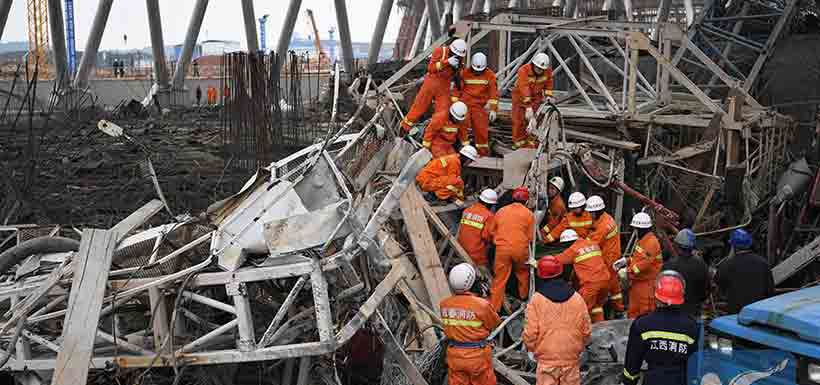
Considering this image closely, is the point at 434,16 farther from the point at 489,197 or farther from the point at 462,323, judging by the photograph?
the point at 462,323

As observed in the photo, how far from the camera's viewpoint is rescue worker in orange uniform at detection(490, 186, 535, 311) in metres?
9.76

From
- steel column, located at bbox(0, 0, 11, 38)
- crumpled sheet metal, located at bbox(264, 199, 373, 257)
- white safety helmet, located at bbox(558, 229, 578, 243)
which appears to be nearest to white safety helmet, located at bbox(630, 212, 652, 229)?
white safety helmet, located at bbox(558, 229, 578, 243)

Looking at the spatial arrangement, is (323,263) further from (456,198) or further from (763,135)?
(763,135)

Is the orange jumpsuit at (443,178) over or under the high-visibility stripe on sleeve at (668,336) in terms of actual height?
over

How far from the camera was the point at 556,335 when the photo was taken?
7594 mm

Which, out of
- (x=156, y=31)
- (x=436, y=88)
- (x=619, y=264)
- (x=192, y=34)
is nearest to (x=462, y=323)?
(x=619, y=264)

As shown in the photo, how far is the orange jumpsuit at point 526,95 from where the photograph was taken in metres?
13.3

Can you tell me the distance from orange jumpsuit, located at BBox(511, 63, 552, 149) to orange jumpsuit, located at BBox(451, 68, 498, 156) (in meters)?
0.44

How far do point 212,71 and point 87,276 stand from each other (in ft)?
163

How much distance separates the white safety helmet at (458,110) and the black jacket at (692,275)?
11.9 feet

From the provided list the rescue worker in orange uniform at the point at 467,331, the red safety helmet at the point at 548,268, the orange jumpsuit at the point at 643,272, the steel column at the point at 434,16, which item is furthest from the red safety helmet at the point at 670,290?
the steel column at the point at 434,16

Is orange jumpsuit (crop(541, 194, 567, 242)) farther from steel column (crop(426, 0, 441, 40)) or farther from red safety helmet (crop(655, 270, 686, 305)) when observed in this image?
steel column (crop(426, 0, 441, 40))

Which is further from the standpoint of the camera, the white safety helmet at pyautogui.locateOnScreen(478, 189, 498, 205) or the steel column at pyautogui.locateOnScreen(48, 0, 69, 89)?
the steel column at pyautogui.locateOnScreen(48, 0, 69, 89)

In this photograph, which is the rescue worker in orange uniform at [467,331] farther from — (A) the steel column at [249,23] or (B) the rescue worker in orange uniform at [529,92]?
(A) the steel column at [249,23]
